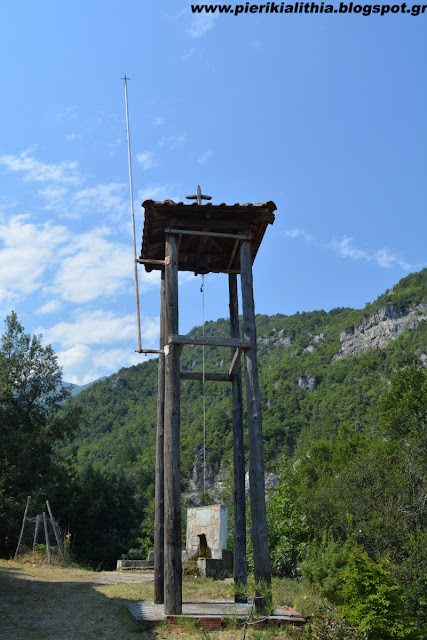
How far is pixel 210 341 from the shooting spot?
7500 mm

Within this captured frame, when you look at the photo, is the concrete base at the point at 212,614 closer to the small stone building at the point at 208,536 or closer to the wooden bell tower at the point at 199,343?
the wooden bell tower at the point at 199,343

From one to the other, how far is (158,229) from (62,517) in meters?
22.6

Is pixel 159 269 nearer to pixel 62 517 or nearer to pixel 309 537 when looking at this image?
pixel 309 537

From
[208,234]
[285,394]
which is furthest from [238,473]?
[285,394]

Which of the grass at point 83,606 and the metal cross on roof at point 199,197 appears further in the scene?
the metal cross on roof at point 199,197

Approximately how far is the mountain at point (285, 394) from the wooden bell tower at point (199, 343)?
1611 inches

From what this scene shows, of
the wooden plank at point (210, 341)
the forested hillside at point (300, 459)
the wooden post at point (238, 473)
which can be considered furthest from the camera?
the forested hillside at point (300, 459)

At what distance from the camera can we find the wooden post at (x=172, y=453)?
6496mm

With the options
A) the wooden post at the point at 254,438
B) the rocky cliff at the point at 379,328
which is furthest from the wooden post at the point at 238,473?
the rocky cliff at the point at 379,328

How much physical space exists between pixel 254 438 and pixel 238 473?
52.0 inches

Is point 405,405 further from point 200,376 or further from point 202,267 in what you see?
point 202,267

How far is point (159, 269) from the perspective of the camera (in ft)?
29.9

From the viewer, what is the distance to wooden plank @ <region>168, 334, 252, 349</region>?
7336 mm

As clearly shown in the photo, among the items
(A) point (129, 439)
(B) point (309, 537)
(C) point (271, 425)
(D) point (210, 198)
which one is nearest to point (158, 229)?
(D) point (210, 198)
